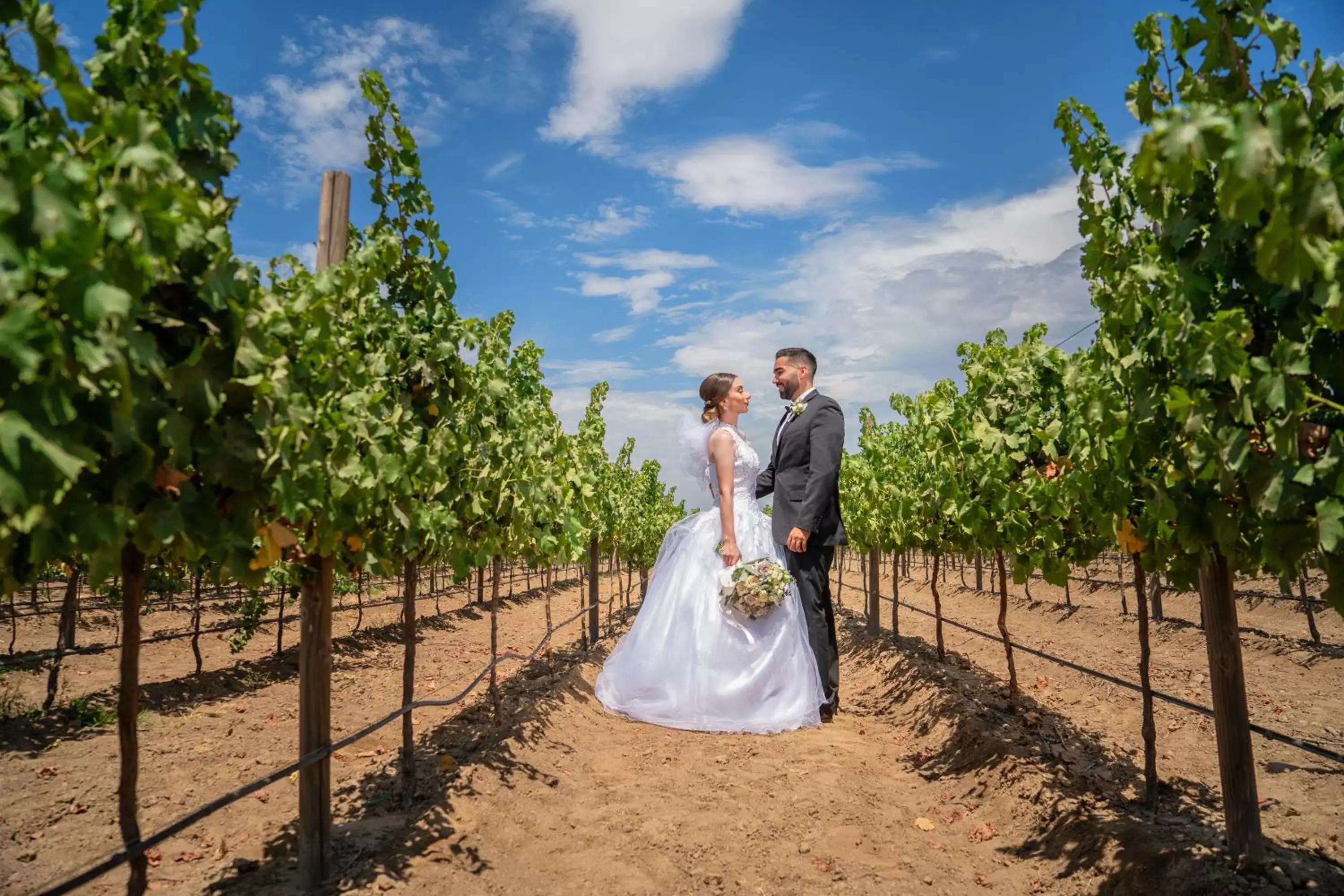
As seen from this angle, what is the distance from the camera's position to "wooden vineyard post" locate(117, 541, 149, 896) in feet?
8.63

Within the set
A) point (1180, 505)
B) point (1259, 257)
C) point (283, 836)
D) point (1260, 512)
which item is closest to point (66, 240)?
point (1259, 257)

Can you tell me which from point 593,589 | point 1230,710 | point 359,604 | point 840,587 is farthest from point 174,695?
point 840,587

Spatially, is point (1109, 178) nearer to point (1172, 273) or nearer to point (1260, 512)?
point (1172, 273)

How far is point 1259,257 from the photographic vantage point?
1.96m

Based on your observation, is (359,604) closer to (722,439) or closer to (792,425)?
(722,439)

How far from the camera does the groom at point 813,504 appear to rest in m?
6.39

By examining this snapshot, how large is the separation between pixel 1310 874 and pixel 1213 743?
3917 mm

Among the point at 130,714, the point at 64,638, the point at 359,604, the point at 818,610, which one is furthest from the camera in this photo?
the point at 359,604

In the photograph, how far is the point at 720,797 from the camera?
4.84m

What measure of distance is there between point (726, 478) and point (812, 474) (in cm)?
72

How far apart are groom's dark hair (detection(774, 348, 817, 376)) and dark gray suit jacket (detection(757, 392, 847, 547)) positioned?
362 mm

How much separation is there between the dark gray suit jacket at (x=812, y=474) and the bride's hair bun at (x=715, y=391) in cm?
54

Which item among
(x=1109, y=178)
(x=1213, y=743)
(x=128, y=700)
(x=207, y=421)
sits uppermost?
(x=1109, y=178)

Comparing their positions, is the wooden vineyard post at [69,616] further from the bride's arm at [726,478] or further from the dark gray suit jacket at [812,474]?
the dark gray suit jacket at [812,474]
